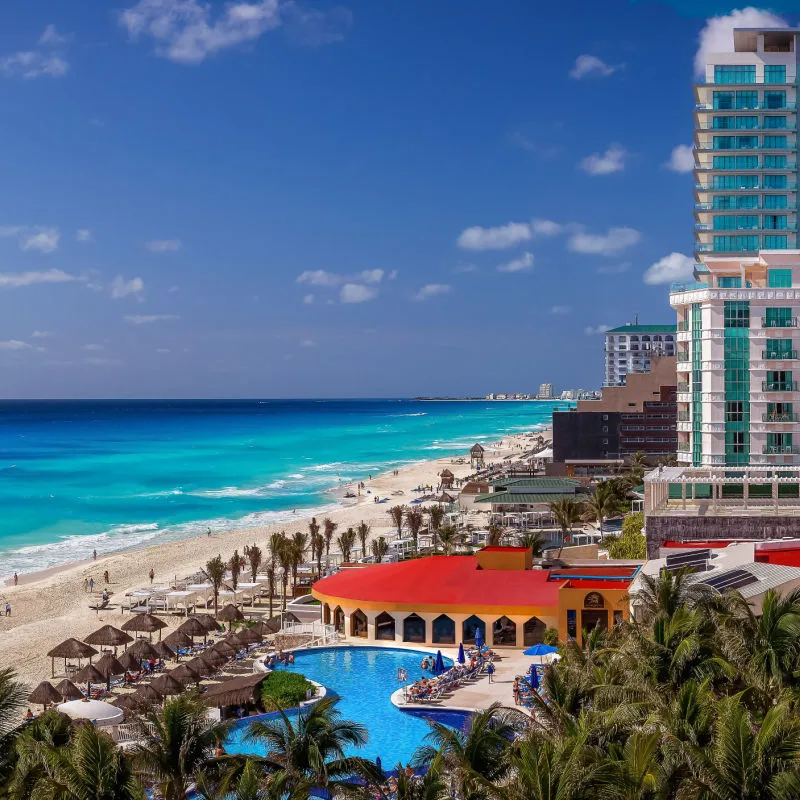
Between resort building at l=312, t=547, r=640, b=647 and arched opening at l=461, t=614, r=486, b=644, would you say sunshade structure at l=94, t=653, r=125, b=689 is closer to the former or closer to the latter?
resort building at l=312, t=547, r=640, b=647

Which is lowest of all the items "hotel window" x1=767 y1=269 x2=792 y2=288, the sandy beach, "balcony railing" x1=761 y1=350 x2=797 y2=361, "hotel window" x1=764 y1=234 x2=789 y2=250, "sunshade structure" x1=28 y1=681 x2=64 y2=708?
the sandy beach

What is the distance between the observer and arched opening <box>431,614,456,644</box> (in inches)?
1540

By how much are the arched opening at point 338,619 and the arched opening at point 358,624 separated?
95 cm

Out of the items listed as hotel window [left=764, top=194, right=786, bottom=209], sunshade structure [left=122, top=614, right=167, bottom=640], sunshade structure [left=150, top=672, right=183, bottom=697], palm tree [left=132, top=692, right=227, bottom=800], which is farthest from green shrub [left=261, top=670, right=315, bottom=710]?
hotel window [left=764, top=194, right=786, bottom=209]

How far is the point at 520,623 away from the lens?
3838 centimetres

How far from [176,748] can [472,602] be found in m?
21.4

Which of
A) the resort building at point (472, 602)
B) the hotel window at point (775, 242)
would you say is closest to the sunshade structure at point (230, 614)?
the resort building at point (472, 602)

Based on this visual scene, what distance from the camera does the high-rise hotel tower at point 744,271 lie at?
51281 millimetres

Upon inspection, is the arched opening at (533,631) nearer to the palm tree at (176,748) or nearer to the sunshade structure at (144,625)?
the sunshade structure at (144,625)

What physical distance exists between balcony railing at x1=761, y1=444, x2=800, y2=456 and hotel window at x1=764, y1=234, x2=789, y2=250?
1550cm

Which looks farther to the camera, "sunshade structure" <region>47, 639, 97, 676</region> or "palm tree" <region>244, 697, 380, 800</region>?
"sunshade structure" <region>47, 639, 97, 676</region>

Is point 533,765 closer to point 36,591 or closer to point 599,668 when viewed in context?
point 599,668

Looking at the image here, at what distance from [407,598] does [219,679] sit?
844 cm

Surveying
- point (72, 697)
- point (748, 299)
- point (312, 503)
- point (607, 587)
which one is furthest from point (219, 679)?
point (312, 503)
